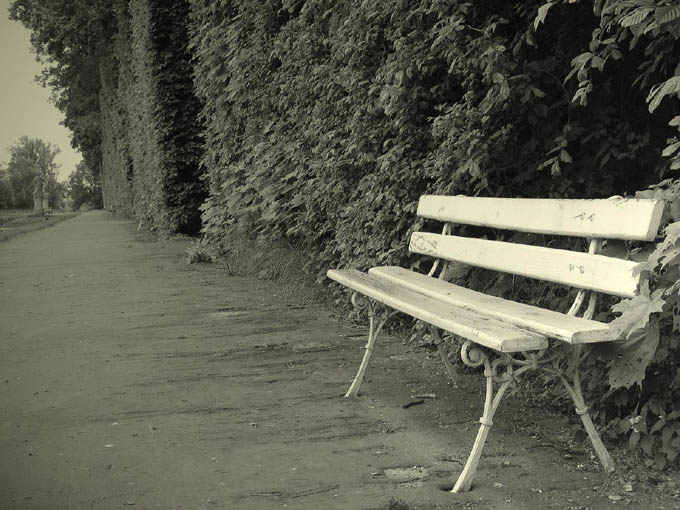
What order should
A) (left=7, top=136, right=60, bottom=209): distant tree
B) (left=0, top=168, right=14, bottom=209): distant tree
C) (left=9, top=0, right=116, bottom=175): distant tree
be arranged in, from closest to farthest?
(left=9, top=0, right=116, bottom=175): distant tree, (left=0, top=168, right=14, bottom=209): distant tree, (left=7, top=136, right=60, bottom=209): distant tree

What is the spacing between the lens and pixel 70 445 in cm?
349

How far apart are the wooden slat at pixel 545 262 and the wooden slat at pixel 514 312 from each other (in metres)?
0.15

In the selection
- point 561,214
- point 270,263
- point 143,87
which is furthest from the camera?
point 143,87

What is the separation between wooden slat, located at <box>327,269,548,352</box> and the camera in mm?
2695

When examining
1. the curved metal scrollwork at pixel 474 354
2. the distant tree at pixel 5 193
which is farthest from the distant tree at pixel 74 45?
the curved metal scrollwork at pixel 474 354

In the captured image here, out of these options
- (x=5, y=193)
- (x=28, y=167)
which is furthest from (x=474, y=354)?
(x=28, y=167)

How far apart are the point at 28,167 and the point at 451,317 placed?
56.0m

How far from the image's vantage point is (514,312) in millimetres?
3213

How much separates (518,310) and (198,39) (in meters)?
8.27

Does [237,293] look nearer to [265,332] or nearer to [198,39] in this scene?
[265,332]

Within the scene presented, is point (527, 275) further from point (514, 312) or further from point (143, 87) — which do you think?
point (143, 87)

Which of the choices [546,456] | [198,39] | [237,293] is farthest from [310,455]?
[198,39]

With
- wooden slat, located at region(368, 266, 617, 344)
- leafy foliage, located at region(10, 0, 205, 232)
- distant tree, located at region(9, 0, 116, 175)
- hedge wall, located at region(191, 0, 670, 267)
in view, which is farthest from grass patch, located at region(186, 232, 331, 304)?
distant tree, located at region(9, 0, 116, 175)

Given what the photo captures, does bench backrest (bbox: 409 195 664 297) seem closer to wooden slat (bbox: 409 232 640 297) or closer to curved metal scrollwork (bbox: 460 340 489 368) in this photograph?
wooden slat (bbox: 409 232 640 297)
